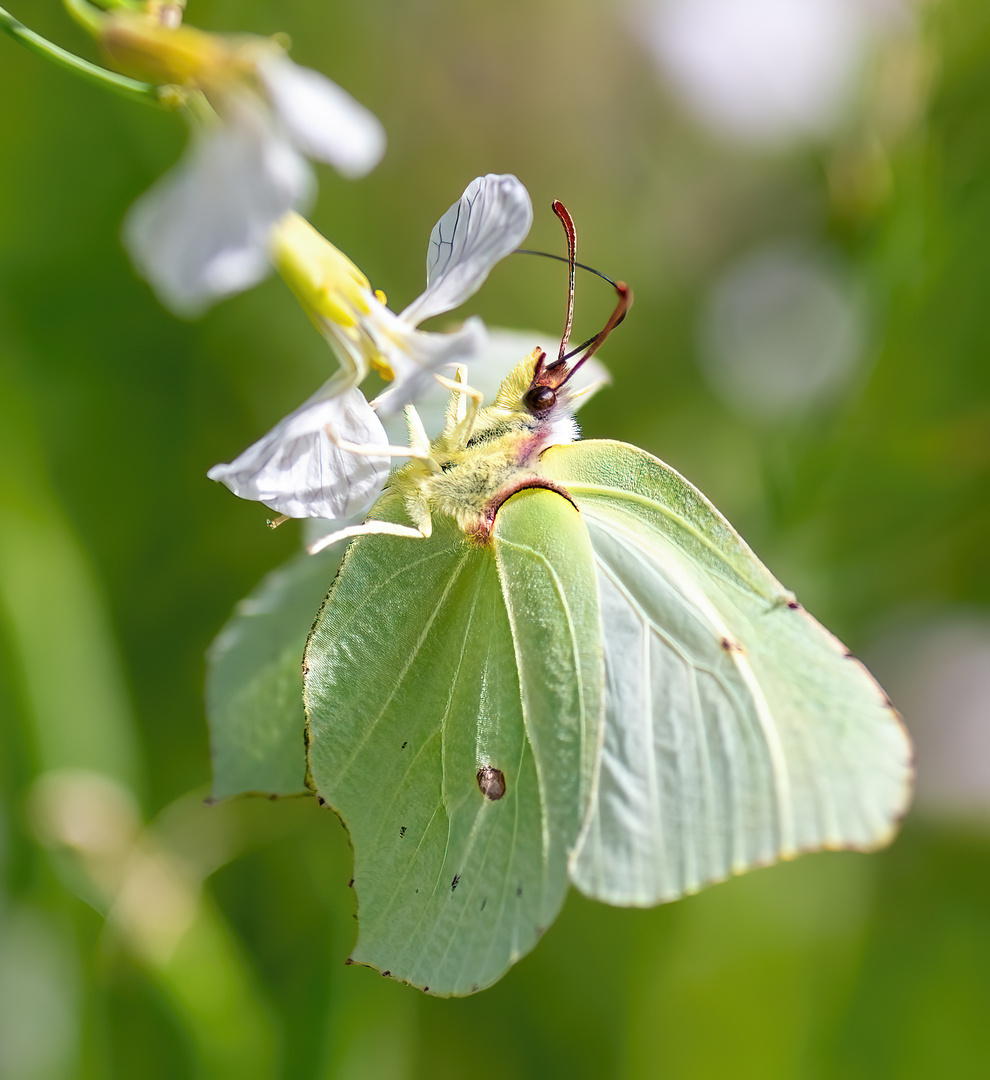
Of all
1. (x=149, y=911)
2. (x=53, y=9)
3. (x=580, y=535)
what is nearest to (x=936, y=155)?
(x=580, y=535)

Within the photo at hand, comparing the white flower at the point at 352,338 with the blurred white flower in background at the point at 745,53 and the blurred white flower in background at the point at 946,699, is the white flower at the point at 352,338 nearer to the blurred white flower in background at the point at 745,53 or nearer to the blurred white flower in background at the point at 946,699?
the blurred white flower in background at the point at 946,699

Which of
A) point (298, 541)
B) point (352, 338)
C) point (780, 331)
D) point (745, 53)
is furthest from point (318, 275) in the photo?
point (745, 53)

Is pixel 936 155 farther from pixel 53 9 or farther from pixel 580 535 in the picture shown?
pixel 53 9

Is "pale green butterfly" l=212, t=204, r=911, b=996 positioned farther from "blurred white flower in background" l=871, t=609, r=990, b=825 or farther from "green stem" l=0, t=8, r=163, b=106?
"blurred white flower in background" l=871, t=609, r=990, b=825

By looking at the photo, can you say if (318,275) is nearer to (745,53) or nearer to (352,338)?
(352,338)

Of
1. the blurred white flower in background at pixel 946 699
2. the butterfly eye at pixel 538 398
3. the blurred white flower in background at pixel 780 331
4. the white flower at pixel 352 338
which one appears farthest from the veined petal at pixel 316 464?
the blurred white flower in background at pixel 946 699

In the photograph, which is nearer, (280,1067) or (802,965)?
(280,1067)
